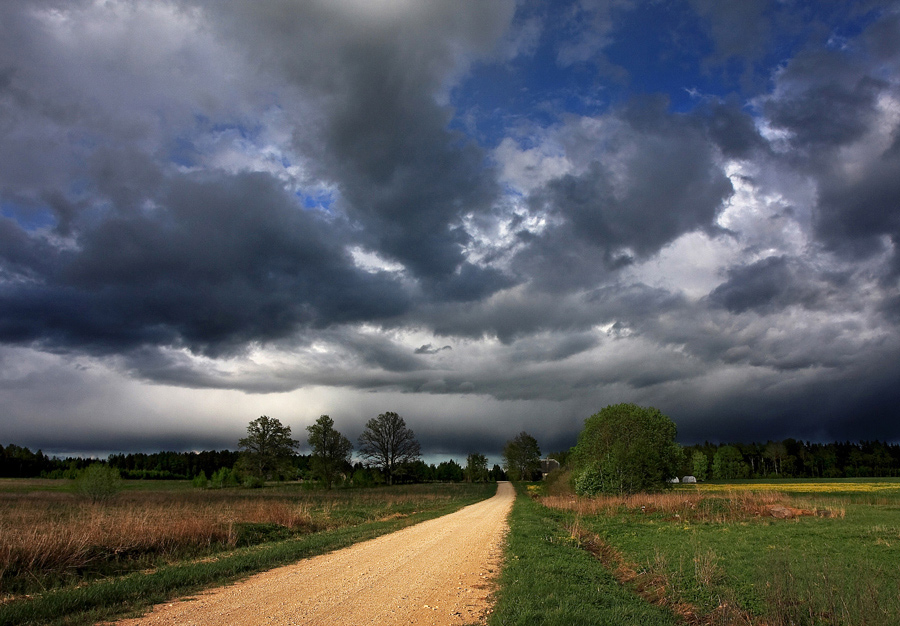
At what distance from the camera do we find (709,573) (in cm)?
1239

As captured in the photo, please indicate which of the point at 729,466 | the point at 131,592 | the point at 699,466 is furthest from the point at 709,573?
the point at 729,466

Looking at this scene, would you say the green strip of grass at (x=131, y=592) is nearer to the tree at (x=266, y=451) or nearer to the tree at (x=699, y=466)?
the tree at (x=266, y=451)

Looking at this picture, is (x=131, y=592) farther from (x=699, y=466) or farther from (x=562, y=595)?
(x=699, y=466)

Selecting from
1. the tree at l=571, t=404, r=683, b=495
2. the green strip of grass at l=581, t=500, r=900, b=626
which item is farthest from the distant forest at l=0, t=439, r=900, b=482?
the green strip of grass at l=581, t=500, r=900, b=626

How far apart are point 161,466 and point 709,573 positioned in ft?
543

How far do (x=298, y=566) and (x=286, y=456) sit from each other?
78983 mm

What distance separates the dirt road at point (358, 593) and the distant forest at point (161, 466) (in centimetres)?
7888

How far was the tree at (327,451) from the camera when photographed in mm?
77562

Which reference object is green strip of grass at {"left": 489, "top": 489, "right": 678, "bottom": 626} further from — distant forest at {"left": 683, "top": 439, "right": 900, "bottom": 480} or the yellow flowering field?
distant forest at {"left": 683, "top": 439, "right": 900, "bottom": 480}

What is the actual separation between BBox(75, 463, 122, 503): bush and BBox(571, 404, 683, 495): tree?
43.0 metres

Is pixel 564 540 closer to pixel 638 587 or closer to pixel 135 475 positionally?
pixel 638 587

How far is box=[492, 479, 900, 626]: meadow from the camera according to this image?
9844 millimetres

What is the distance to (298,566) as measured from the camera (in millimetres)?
13508

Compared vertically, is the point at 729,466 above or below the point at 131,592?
below
